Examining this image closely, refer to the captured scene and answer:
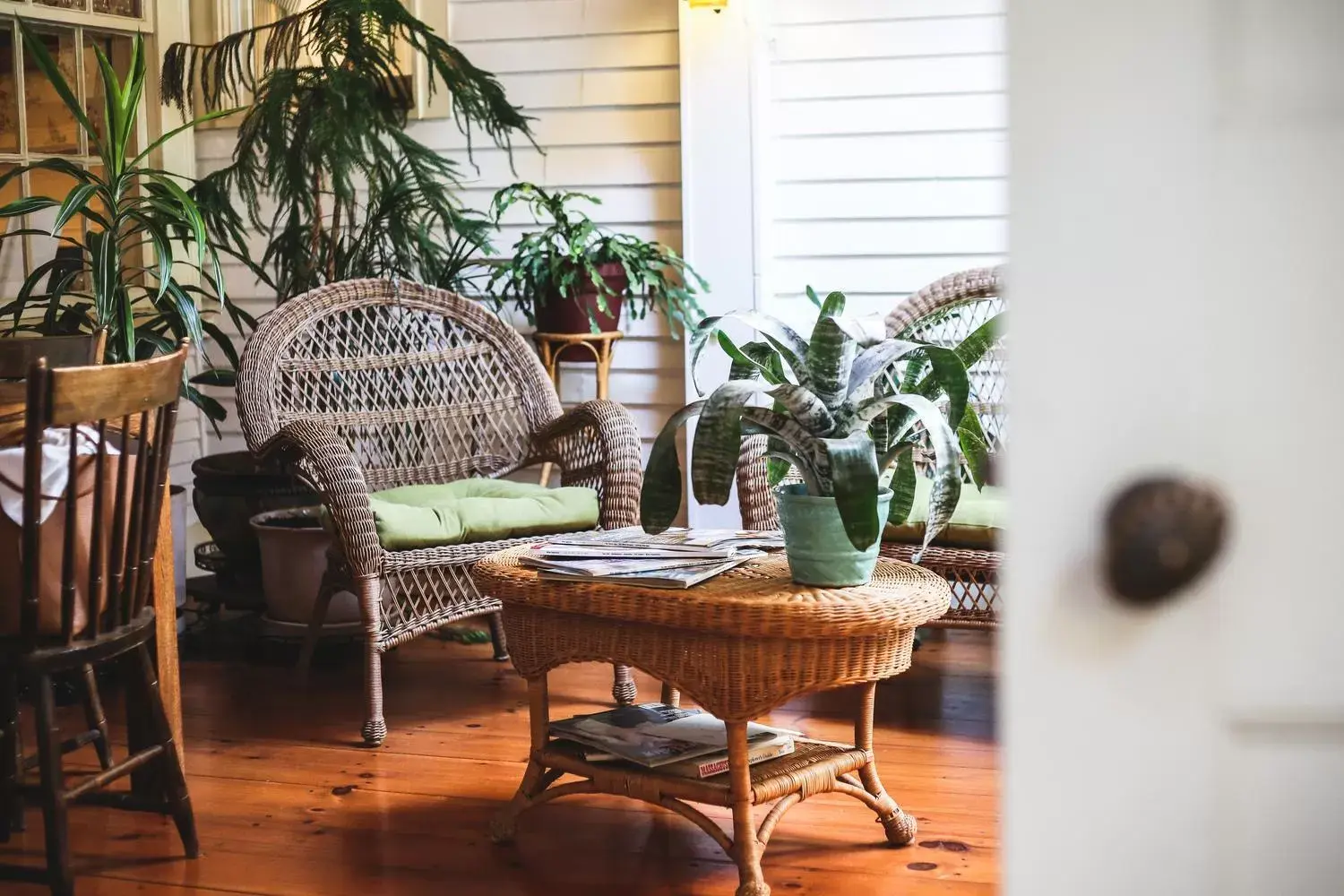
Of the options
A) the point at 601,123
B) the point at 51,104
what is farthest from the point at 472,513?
the point at 51,104

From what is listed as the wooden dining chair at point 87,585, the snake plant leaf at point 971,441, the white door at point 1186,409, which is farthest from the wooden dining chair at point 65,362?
the white door at point 1186,409

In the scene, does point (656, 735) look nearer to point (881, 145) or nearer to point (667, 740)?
point (667, 740)

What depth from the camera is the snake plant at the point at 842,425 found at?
6.12 feet

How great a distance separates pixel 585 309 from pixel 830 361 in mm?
1823

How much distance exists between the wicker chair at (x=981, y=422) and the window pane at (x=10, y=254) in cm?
218

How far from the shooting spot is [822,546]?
1967mm

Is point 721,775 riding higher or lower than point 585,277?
lower

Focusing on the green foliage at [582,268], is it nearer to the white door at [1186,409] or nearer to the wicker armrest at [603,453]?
the wicker armrest at [603,453]

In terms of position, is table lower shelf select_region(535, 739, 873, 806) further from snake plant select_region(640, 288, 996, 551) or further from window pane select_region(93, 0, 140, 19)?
window pane select_region(93, 0, 140, 19)

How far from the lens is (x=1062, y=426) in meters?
0.42

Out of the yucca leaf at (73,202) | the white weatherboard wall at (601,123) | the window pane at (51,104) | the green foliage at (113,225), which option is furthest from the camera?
the white weatherboard wall at (601,123)

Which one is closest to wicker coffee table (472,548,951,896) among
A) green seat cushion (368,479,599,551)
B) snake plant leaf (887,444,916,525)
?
snake plant leaf (887,444,916,525)

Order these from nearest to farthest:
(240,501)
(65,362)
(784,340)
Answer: (784,340), (65,362), (240,501)

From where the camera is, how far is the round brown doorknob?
1.35 feet
